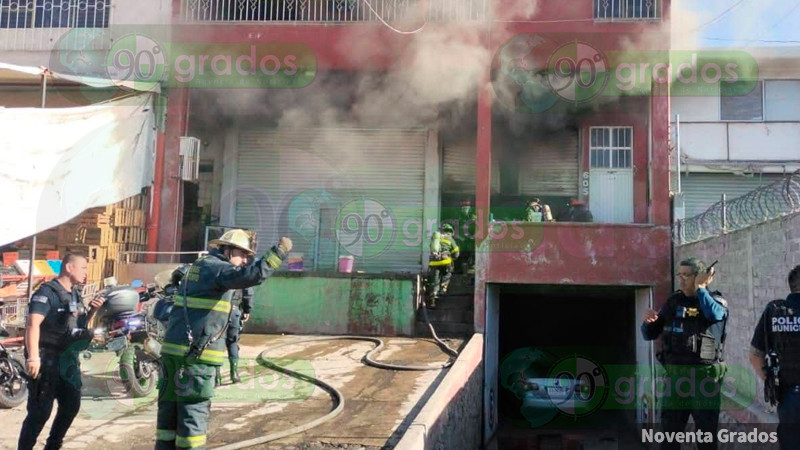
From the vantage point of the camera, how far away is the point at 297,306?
10945 mm

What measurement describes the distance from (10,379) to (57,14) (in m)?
9.20

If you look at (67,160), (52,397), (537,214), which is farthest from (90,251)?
(537,214)

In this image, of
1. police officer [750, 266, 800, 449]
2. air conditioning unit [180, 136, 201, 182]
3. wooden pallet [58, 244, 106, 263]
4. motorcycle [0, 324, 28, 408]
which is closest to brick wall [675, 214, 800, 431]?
police officer [750, 266, 800, 449]

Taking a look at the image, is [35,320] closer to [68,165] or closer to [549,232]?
[68,165]

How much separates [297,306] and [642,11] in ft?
27.2

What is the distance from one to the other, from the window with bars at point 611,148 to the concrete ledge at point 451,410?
Result: 495 centimetres

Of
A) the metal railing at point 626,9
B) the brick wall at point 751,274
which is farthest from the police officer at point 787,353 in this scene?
the metal railing at point 626,9

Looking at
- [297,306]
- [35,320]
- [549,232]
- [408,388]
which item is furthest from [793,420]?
[297,306]

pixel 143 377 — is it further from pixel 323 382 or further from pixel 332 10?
pixel 332 10

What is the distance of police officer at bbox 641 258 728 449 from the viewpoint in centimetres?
438

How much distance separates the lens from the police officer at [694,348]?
4375 millimetres

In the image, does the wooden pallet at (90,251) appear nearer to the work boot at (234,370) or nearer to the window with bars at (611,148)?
the work boot at (234,370)

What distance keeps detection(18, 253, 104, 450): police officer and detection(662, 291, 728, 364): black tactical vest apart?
441 cm

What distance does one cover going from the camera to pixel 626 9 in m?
11.1
